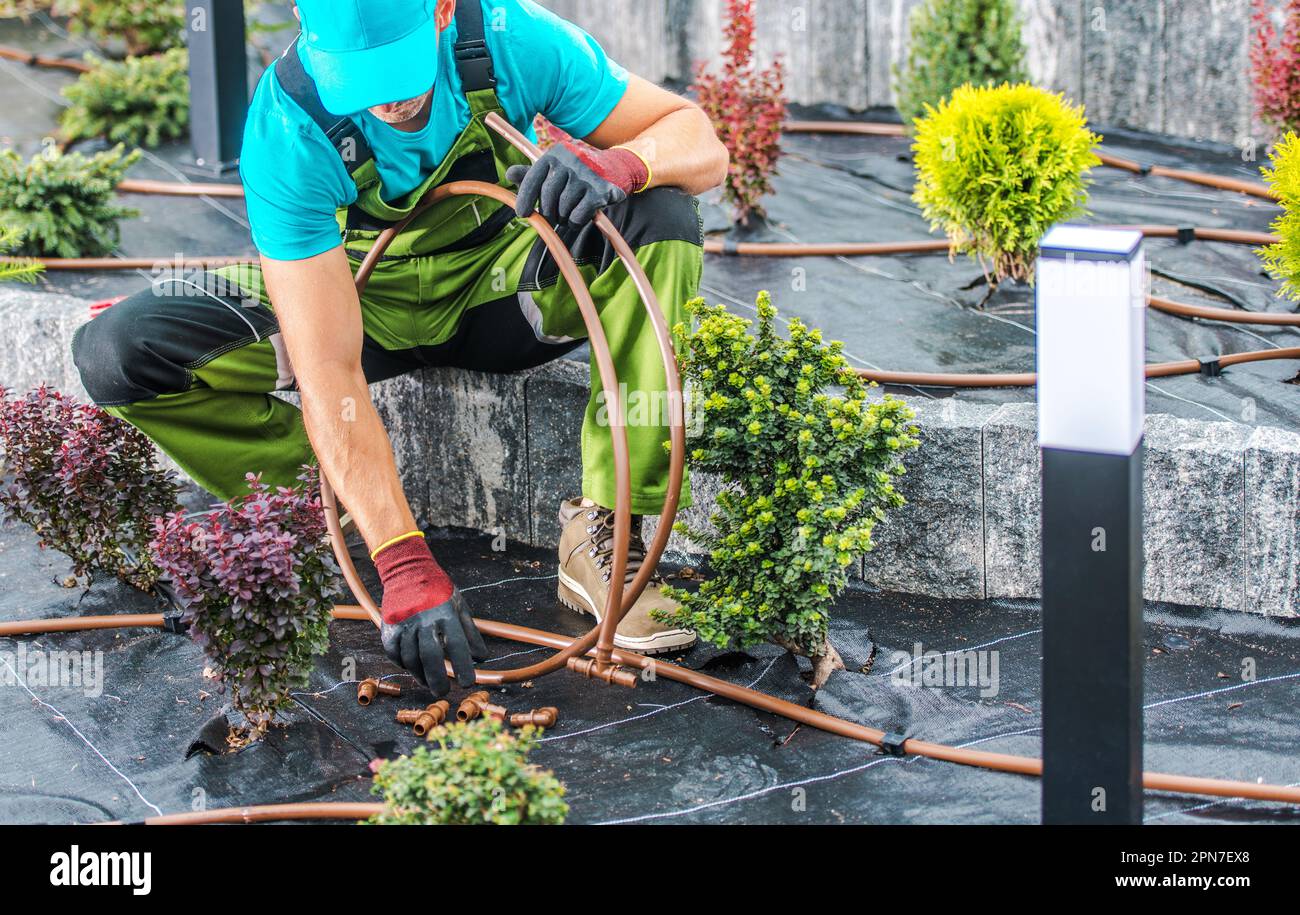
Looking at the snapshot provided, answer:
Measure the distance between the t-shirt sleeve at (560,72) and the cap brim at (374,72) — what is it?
362 mm

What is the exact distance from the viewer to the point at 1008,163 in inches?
169

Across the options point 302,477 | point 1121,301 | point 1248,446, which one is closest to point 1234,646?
point 1248,446

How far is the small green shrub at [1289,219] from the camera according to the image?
383cm

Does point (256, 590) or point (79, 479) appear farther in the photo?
point (79, 479)

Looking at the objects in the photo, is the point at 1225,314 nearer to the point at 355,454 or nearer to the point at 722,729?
the point at 722,729

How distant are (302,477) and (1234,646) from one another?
2.43 m

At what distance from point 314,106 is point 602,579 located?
144 cm

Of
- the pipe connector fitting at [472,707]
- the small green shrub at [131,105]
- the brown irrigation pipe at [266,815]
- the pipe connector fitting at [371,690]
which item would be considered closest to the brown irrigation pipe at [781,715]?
the brown irrigation pipe at [266,815]

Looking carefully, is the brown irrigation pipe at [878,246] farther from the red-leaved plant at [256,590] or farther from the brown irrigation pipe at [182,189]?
the red-leaved plant at [256,590]

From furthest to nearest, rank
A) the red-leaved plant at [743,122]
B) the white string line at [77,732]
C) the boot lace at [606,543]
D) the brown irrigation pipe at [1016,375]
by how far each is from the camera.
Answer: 1. the red-leaved plant at [743,122]
2. the brown irrigation pipe at [1016,375]
3. the boot lace at [606,543]
4. the white string line at [77,732]

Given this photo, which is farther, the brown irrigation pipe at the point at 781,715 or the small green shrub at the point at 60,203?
the small green shrub at the point at 60,203

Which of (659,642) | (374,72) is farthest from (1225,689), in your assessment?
(374,72)

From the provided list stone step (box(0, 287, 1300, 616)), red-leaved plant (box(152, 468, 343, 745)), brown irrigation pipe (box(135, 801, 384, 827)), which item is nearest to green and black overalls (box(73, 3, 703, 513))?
stone step (box(0, 287, 1300, 616))

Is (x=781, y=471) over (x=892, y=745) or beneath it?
over
